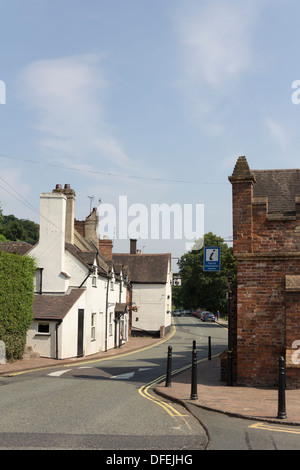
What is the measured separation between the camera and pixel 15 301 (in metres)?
21.4

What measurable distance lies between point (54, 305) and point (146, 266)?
91.7ft

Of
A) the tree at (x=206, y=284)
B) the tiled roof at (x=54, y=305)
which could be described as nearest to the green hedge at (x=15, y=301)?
the tiled roof at (x=54, y=305)

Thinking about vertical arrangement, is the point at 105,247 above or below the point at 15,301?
above

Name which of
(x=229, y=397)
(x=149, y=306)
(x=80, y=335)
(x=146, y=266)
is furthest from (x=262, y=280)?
(x=146, y=266)

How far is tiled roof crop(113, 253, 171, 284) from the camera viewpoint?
50.7 m

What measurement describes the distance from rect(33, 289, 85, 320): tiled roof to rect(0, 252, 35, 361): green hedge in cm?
164

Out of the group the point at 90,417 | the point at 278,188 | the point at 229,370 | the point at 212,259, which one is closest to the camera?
the point at 90,417

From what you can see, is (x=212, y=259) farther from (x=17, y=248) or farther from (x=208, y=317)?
(x=208, y=317)

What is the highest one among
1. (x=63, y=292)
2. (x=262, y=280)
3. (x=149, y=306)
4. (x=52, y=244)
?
(x=52, y=244)

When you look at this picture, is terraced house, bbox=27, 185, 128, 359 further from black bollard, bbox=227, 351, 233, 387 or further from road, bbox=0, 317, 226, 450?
black bollard, bbox=227, 351, 233, 387

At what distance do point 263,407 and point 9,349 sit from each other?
13.3 m

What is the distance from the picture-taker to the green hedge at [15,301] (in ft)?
67.5

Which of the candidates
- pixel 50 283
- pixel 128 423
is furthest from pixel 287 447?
pixel 50 283

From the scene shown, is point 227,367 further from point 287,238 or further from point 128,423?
point 128,423
